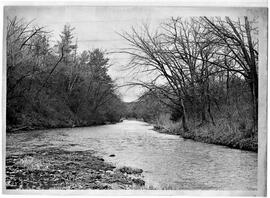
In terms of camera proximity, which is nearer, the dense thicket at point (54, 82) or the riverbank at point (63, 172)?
the riverbank at point (63, 172)

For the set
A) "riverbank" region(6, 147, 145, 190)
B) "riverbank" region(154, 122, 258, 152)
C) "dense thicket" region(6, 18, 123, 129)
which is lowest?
"riverbank" region(6, 147, 145, 190)

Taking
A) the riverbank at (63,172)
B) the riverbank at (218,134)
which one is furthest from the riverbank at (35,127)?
the riverbank at (218,134)

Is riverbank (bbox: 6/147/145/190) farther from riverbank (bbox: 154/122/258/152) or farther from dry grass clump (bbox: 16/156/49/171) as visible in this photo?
riverbank (bbox: 154/122/258/152)

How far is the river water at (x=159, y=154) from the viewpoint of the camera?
3.47 m

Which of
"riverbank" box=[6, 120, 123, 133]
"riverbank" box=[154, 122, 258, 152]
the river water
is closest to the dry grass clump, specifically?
the river water

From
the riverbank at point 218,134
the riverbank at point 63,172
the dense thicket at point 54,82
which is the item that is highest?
the dense thicket at point 54,82

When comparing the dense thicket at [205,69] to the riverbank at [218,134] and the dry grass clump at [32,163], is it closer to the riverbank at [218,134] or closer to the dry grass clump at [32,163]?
the riverbank at [218,134]

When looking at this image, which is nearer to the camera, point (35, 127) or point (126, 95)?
point (35, 127)

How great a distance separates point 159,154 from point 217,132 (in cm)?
85

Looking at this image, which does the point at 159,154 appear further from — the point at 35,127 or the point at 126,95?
the point at 35,127

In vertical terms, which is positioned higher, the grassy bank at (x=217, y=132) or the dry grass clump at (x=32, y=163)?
the grassy bank at (x=217, y=132)

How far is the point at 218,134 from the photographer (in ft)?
13.1

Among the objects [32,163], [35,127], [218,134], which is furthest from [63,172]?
[218,134]

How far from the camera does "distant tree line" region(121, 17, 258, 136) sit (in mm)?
3617
